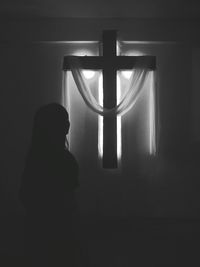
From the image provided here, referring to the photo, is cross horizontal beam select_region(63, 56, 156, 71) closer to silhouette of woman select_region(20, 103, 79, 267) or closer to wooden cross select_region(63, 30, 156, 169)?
wooden cross select_region(63, 30, 156, 169)

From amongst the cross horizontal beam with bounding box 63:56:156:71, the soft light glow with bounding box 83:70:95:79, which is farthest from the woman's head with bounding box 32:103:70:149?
the soft light glow with bounding box 83:70:95:79

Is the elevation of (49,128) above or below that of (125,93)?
below

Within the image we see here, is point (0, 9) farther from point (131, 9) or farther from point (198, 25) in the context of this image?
point (198, 25)

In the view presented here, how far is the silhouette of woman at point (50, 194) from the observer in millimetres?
1725

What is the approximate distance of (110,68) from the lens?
13.6 ft

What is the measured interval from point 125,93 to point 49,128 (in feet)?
8.20

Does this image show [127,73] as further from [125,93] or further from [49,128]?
[49,128]

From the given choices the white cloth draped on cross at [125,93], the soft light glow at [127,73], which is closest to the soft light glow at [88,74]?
the white cloth draped on cross at [125,93]

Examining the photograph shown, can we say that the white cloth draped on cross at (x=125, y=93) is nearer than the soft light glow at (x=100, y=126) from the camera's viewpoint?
Yes

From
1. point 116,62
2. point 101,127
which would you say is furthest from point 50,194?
point 116,62

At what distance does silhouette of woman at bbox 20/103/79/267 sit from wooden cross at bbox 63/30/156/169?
2300 millimetres

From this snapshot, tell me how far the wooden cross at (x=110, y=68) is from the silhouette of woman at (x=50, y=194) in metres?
2.30

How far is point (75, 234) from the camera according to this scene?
1.81 meters

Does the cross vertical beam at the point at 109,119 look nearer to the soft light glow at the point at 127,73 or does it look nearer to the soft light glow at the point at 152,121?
the soft light glow at the point at 127,73
